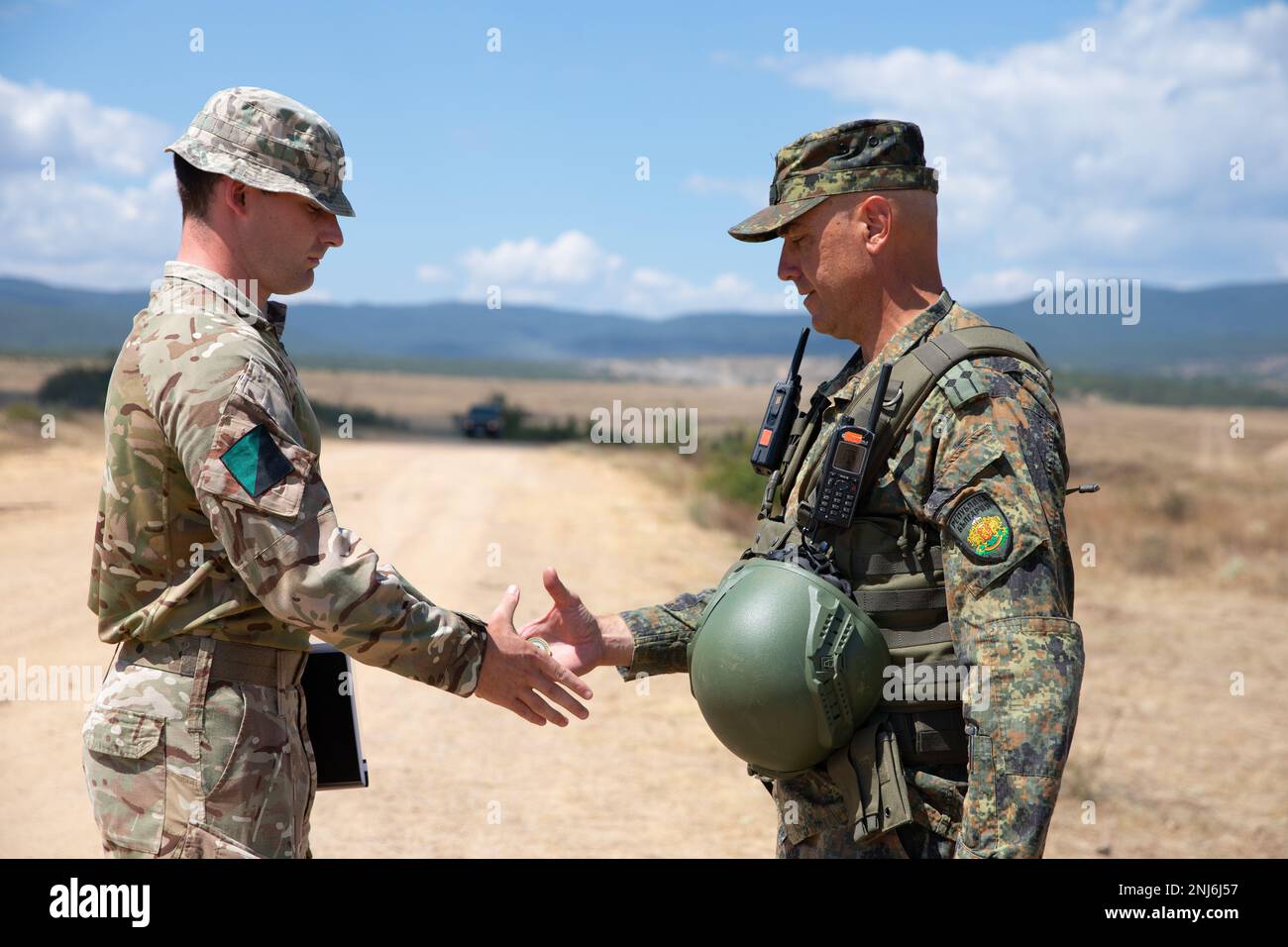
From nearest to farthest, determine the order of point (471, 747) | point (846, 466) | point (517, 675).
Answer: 1. point (846, 466)
2. point (517, 675)
3. point (471, 747)

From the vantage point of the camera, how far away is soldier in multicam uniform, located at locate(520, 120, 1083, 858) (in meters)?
2.66

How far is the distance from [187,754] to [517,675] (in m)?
0.84

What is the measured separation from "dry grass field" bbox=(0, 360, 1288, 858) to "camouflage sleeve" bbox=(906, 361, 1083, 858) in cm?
468

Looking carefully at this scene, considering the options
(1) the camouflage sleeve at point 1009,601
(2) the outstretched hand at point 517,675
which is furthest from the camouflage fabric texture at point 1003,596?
(2) the outstretched hand at point 517,675

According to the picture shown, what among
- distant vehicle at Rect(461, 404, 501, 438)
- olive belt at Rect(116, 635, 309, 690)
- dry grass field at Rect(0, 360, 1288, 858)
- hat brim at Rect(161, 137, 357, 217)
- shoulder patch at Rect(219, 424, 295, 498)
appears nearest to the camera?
shoulder patch at Rect(219, 424, 295, 498)

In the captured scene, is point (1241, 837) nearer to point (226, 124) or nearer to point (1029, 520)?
point (1029, 520)

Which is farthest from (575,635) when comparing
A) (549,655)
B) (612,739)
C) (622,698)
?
(622,698)

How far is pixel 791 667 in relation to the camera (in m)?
2.95

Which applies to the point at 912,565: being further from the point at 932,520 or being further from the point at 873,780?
the point at 873,780

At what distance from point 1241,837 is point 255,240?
7.28 m

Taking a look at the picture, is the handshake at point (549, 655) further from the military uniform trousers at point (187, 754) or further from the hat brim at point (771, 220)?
the hat brim at point (771, 220)

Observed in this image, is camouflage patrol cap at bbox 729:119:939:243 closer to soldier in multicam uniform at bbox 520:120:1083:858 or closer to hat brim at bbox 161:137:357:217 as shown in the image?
soldier in multicam uniform at bbox 520:120:1083:858

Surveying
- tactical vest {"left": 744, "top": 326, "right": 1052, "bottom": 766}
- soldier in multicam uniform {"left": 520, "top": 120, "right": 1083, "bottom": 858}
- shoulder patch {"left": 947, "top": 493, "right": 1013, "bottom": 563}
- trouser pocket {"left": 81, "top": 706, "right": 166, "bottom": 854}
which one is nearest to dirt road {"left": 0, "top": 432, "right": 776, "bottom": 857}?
trouser pocket {"left": 81, "top": 706, "right": 166, "bottom": 854}

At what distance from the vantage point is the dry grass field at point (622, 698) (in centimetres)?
743
